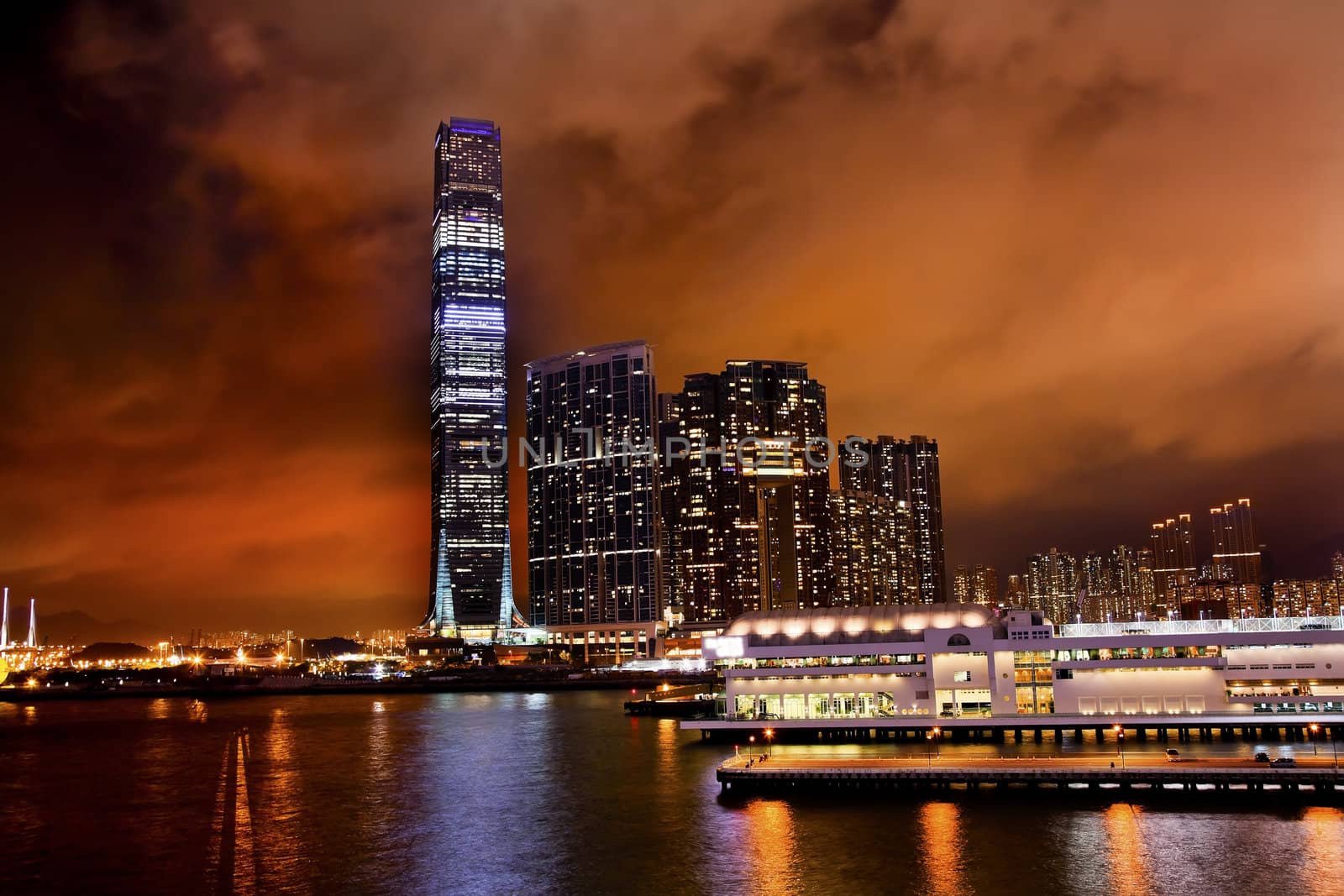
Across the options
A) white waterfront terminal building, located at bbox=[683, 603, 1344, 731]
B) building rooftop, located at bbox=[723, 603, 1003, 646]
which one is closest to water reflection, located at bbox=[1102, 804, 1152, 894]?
white waterfront terminal building, located at bbox=[683, 603, 1344, 731]

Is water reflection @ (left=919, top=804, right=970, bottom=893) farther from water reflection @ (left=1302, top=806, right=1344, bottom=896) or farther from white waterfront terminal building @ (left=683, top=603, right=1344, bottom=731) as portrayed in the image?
white waterfront terminal building @ (left=683, top=603, right=1344, bottom=731)

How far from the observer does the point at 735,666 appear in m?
82.6

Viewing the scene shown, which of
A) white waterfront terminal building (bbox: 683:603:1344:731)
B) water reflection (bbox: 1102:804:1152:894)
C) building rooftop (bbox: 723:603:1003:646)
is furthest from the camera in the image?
building rooftop (bbox: 723:603:1003:646)

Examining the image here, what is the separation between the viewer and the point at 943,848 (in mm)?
46719

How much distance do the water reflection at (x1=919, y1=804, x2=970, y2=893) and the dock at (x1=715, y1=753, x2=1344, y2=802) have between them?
165 inches

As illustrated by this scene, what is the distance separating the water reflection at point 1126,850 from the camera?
4106 cm

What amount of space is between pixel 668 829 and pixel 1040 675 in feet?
117

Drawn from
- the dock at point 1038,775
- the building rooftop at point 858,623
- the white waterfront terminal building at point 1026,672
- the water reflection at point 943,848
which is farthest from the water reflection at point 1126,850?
the building rooftop at point 858,623

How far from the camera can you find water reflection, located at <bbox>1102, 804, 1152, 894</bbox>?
135 feet

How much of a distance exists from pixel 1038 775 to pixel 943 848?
14.0 meters

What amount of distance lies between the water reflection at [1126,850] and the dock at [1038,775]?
12.1 feet

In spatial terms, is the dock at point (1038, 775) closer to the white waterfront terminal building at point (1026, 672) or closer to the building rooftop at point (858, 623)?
the white waterfront terminal building at point (1026, 672)

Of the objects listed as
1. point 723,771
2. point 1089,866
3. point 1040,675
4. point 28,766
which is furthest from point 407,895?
point 28,766

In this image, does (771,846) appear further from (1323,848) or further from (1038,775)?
(1323,848)
